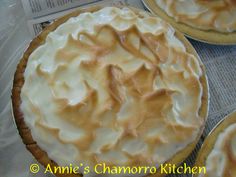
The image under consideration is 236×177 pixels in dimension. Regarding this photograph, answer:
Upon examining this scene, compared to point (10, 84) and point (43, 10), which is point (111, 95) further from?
→ point (43, 10)

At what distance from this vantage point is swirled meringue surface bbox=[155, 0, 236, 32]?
957mm

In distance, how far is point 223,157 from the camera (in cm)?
72

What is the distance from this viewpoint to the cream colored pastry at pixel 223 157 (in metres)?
0.71

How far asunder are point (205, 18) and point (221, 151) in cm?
41

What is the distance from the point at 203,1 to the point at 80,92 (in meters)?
Answer: 0.50

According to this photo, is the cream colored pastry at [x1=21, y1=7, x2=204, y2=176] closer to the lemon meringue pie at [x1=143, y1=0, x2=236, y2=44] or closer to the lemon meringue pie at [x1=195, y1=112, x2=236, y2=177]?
the lemon meringue pie at [x1=195, y1=112, x2=236, y2=177]

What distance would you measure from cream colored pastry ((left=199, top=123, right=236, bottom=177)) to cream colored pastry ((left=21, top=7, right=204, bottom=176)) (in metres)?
0.06

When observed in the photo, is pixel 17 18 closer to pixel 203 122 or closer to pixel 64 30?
pixel 64 30

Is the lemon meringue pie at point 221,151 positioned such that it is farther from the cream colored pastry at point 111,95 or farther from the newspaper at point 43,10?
the newspaper at point 43,10

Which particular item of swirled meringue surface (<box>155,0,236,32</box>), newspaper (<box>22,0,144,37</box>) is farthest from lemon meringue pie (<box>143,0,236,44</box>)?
newspaper (<box>22,0,144,37</box>)

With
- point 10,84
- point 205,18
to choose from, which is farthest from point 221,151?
point 10,84

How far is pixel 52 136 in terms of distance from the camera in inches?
26.7

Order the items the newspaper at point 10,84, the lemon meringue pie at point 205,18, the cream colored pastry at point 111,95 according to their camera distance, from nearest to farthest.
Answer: the cream colored pastry at point 111,95
the newspaper at point 10,84
the lemon meringue pie at point 205,18

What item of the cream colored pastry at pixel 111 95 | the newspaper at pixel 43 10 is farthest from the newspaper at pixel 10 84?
the cream colored pastry at pixel 111 95
